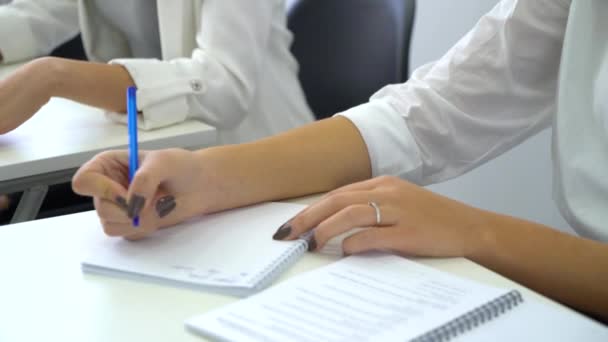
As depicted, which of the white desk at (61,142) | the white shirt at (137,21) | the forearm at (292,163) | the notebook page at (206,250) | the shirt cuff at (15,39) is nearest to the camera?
the notebook page at (206,250)

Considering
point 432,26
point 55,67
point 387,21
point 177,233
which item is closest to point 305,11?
point 387,21

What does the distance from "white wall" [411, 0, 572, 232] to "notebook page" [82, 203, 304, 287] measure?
1106mm

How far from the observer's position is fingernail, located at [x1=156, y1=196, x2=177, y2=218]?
0.73 m

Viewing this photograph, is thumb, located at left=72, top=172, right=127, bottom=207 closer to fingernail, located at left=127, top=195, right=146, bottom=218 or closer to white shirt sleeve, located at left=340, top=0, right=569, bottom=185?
fingernail, located at left=127, top=195, right=146, bottom=218

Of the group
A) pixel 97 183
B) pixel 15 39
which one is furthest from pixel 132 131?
pixel 15 39

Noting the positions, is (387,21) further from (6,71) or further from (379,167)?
(6,71)

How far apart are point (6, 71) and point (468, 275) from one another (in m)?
1.29

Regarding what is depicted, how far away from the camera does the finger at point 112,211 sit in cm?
71

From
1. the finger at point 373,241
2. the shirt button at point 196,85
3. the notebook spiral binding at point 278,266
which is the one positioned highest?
the finger at point 373,241

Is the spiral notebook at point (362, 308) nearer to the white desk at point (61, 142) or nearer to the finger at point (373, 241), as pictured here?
the finger at point (373, 241)

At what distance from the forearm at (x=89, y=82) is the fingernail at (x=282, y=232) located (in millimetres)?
619

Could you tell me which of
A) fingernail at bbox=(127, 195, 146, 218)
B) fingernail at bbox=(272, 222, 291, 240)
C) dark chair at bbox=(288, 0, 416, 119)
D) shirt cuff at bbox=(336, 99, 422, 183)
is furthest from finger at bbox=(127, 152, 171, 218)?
dark chair at bbox=(288, 0, 416, 119)

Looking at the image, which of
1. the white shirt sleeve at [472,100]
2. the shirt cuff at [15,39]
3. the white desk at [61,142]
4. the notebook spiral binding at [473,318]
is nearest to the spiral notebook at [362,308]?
the notebook spiral binding at [473,318]

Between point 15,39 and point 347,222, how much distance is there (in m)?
1.27
